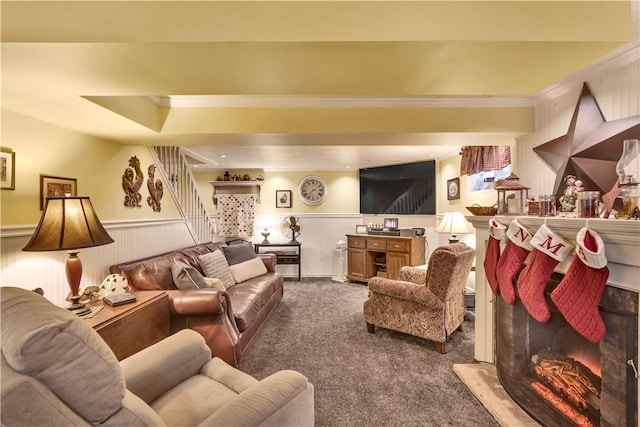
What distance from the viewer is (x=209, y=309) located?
2080mm

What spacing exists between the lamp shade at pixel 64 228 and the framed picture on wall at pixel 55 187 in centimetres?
36

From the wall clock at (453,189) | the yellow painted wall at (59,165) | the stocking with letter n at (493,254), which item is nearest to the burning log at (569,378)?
the stocking with letter n at (493,254)

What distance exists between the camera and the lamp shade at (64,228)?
1.50 m

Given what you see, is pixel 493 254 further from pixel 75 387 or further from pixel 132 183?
pixel 132 183

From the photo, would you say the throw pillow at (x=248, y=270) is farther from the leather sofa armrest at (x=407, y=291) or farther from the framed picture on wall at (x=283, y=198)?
the framed picture on wall at (x=283, y=198)

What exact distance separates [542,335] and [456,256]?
28.8 inches

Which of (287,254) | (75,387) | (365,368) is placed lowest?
(365,368)

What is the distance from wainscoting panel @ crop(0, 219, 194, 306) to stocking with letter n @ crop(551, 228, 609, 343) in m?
3.04

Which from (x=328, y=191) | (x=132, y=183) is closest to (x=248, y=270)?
(x=132, y=183)

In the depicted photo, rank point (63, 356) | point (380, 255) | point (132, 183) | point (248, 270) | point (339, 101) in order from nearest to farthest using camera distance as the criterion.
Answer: point (63, 356) → point (339, 101) → point (132, 183) → point (248, 270) → point (380, 255)

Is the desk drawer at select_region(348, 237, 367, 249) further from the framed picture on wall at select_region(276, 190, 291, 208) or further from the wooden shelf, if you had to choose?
the wooden shelf

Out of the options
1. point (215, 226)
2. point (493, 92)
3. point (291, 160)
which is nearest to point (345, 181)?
point (291, 160)

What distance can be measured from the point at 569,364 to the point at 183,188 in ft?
13.7

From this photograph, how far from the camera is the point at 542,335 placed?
66.3 inches
